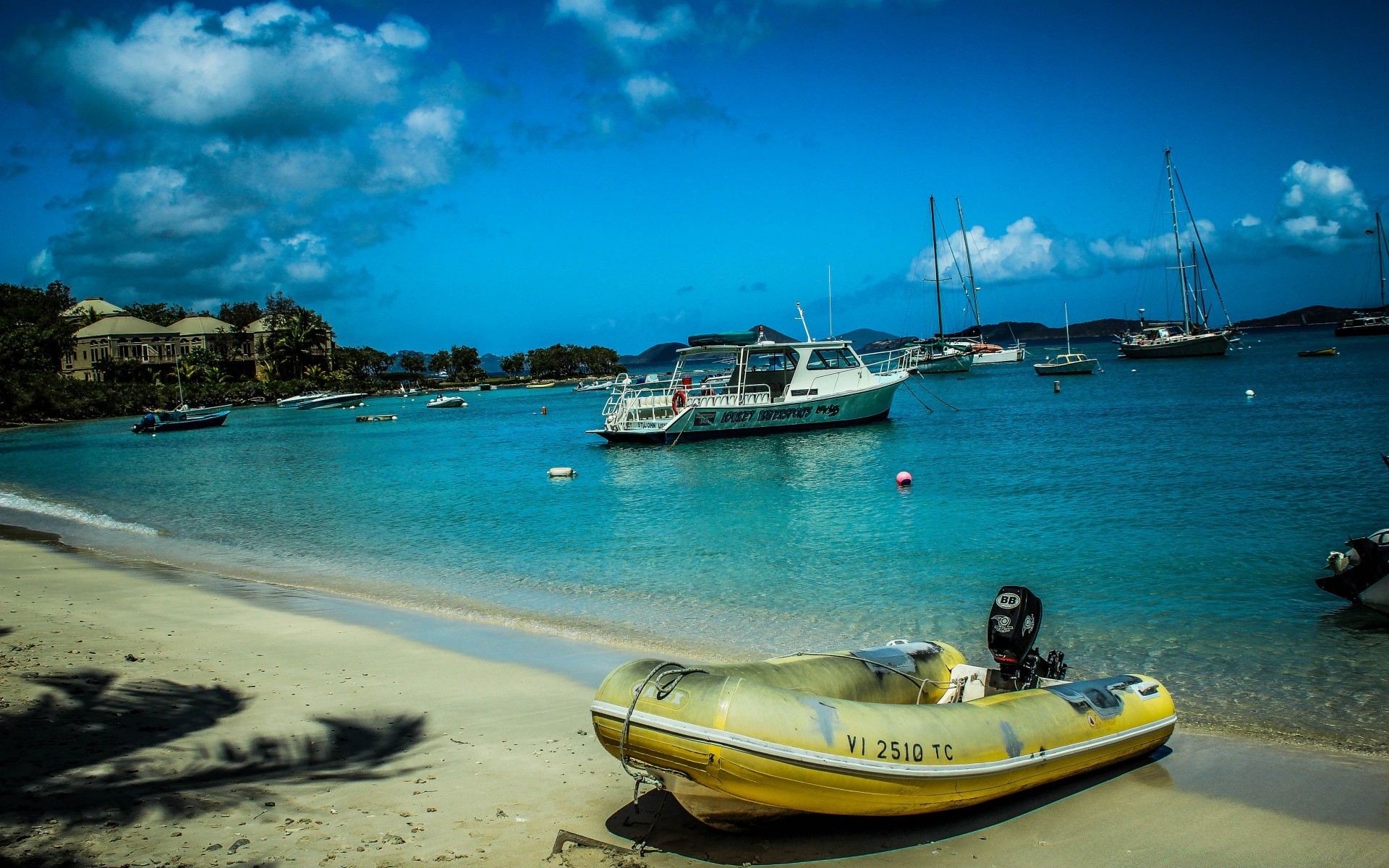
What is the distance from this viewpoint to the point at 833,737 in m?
4.45

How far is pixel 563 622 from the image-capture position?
33.4ft

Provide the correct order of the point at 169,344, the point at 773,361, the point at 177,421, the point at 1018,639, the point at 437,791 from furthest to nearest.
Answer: the point at 169,344, the point at 177,421, the point at 773,361, the point at 1018,639, the point at 437,791

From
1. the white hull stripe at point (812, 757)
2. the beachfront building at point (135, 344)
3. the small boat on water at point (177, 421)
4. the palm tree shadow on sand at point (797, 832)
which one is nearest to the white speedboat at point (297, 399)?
the beachfront building at point (135, 344)

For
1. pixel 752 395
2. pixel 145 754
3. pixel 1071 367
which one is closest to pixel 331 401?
pixel 752 395

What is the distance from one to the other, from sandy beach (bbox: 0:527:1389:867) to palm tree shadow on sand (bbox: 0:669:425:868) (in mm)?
17

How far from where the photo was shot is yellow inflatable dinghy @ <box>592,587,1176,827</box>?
438 centimetres

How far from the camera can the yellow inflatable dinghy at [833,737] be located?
4375mm

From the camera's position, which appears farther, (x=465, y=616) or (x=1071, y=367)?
(x=1071, y=367)

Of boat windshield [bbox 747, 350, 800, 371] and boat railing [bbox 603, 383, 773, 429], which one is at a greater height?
boat windshield [bbox 747, 350, 800, 371]

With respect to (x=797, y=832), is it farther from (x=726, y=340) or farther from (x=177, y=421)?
(x=177, y=421)

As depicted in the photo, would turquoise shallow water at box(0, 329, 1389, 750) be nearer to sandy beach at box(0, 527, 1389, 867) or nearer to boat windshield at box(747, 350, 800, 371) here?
sandy beach at box(0, 527, 1389, 867)

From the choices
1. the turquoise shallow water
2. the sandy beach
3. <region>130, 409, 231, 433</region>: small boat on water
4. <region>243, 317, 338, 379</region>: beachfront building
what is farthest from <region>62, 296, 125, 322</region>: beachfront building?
the sandy beach

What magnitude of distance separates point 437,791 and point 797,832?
6.73 ft

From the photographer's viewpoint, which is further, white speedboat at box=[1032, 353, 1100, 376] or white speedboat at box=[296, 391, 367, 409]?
white speedboat at box=[296, 391, 367, 409]
